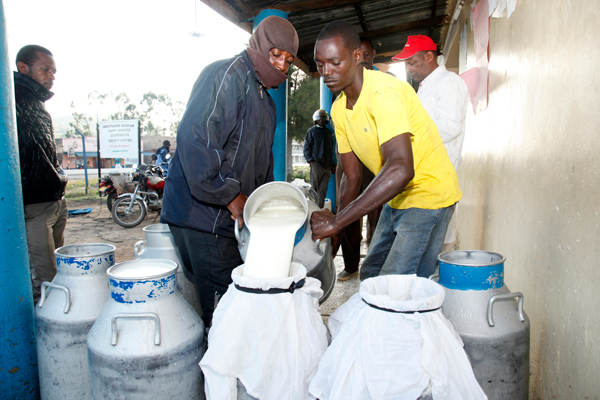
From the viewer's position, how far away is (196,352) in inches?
69.0

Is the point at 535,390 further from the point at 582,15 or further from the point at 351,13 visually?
the point at 351,13

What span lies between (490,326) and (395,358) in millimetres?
537

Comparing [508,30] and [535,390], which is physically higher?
[508,30]

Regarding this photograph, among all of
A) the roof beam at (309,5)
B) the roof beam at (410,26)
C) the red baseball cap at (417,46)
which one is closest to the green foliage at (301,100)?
the roof beam at (410,26)

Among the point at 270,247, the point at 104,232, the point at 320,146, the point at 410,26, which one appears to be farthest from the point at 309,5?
the point at 104,232

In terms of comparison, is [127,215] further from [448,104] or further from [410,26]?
[448,104]

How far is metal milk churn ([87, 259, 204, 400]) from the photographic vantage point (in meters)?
1.61

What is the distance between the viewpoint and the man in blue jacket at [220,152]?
6.27ft

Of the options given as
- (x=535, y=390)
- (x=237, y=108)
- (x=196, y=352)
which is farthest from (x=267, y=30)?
(x=535, y=390)

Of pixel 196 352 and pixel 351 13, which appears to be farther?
pixel 351 13

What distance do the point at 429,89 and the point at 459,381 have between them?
224 cm

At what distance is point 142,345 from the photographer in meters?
1.62

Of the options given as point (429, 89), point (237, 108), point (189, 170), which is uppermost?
point (429, 89)

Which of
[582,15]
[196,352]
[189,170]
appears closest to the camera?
[582,15]
